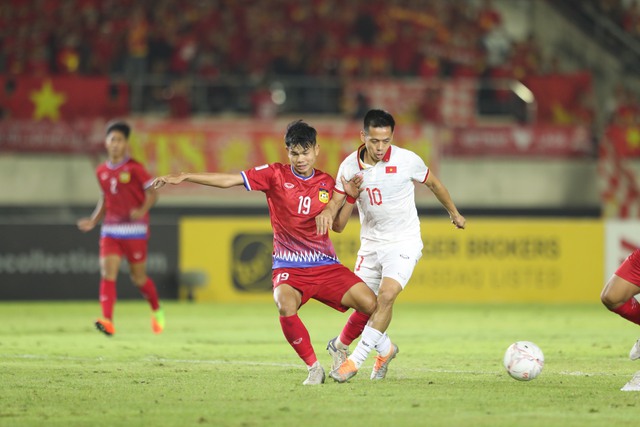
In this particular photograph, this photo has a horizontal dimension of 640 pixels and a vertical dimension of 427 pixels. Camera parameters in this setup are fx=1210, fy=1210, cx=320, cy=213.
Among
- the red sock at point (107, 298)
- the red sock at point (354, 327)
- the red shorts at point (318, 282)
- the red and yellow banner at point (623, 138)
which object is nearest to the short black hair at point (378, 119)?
the red shorts at point (318, 282)

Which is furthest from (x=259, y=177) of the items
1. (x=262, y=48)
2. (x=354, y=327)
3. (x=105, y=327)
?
(x=262, y=48)

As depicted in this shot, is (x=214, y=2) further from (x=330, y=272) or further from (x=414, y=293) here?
(x=330, y=272)

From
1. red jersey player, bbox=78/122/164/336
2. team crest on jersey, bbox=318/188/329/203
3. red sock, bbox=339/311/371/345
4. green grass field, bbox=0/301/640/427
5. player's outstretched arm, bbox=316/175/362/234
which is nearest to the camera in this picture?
green grass field, bbox=0/301/640/427

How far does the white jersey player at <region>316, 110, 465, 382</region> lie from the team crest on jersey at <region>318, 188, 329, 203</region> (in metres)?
0.06

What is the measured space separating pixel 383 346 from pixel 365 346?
0.83ft

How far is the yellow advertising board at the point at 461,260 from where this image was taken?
806 inches

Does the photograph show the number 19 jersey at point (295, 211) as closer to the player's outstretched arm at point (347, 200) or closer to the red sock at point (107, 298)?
the player's outstretched arm at point (347, 200)

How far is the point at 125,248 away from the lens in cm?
1430

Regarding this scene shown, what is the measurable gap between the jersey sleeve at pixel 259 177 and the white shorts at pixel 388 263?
1127 millimetres

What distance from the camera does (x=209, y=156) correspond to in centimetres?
2320

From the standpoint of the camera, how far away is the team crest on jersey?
31.0ft

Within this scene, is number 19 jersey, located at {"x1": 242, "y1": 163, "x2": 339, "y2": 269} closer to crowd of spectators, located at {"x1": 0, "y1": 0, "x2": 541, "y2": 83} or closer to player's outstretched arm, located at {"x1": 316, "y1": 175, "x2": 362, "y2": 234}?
player's outstretched arm, located at {"x1": 316, "y1": 175, "x2": 362, "y2": 234}

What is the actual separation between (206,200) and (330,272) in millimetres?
14593

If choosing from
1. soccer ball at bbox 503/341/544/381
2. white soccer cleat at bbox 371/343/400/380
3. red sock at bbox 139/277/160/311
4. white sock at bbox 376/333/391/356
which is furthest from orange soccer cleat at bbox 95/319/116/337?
soccer ball at bbox 503/341/544/381
